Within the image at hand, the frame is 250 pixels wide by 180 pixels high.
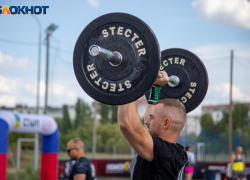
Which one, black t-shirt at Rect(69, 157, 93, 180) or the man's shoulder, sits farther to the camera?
black t-shirt at Rect(69, 157, 93, 180)

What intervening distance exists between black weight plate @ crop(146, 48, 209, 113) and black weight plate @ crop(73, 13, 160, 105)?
3.38 feet

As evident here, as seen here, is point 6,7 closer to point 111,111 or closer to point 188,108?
point 188,108

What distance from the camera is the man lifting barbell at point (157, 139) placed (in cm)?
259

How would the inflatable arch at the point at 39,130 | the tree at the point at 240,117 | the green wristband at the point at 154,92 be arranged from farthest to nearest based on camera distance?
the tree at the point at 240,117 < the inflatable arch at the point at 39,130 < the green wristband at the point at 154,92

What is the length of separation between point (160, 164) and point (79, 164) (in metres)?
2.74

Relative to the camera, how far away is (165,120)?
280cm

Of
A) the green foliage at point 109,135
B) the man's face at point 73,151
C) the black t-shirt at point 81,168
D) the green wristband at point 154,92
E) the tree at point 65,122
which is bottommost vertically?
the green foliage at point 109,135

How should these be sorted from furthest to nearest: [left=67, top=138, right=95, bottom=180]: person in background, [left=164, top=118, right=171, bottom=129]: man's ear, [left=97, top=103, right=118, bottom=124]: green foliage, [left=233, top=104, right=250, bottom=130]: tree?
[left=97, top=103, right=118, bottom=124]: green foliage, [left=233, top=104, right=250, bottom=130]: tree, [left=67, top=138, right=95, bottom=180]: person in background, [left=164, top=118, right=171, bottom=129]: man's ear

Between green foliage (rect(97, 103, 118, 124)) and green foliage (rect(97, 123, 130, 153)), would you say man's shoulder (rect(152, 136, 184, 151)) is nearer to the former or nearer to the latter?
green foliage (rect(97, 123, 130, 153))

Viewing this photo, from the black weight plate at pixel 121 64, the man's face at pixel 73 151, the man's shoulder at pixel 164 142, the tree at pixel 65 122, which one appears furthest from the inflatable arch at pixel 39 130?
the tree at pixel 65 122

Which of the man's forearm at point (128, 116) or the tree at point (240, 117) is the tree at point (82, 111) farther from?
the man's forearm at point (128, 116)

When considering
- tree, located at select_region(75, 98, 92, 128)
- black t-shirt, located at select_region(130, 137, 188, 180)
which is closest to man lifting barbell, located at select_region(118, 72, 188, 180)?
black t-shirt, located at select_region(130, 137, 188, 180)

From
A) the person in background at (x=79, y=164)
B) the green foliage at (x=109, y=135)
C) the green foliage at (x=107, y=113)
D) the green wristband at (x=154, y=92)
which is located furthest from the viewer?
the green foliage at (x=107, y=113)

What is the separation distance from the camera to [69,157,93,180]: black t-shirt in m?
5.19
